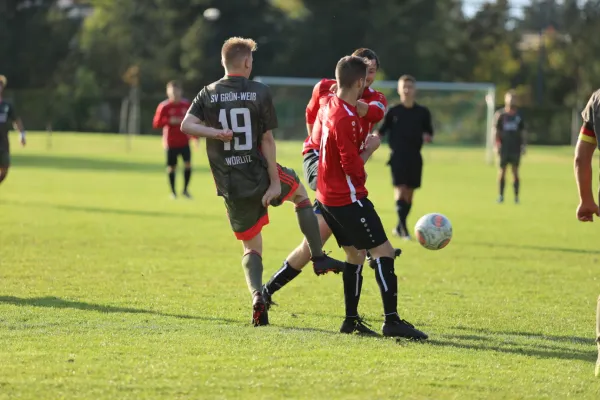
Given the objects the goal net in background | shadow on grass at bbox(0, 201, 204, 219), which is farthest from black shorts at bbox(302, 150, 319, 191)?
the goal net in background

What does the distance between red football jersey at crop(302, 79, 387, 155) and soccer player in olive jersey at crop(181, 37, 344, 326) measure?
0.47 meters

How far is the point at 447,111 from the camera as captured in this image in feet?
130

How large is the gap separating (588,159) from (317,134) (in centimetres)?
232

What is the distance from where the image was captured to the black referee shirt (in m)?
14.0

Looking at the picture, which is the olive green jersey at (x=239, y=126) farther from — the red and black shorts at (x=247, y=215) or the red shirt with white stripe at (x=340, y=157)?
the red shirt with white stripe at (x=340, y=157)

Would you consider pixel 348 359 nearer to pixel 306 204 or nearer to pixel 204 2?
pixel 306 204

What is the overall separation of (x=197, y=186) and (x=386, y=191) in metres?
4.48

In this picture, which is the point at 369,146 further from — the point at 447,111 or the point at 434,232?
the point at 447,111

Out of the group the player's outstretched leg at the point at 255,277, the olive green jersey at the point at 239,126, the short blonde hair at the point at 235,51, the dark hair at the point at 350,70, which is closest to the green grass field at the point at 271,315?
the player's outstretched leg at the point at 255,277

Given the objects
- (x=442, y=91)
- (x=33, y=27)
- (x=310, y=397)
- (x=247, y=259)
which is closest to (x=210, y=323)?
(x=247, y=259)

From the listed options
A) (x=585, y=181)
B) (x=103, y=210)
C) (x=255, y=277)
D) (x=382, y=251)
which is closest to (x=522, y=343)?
(x=382, y=251)

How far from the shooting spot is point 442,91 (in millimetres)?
39344

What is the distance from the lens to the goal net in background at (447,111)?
38.9m

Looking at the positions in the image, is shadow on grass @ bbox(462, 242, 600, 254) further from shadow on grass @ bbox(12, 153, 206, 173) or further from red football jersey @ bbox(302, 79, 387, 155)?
shadow on grass @ bbox(12, 153, 206, 173)
